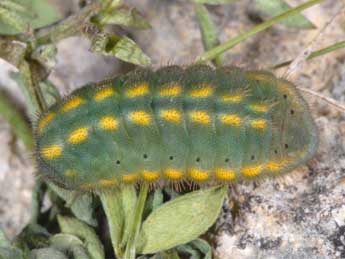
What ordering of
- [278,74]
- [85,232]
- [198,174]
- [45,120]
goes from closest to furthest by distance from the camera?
[198,174] < [45,120] < [85,232] < [278,74]

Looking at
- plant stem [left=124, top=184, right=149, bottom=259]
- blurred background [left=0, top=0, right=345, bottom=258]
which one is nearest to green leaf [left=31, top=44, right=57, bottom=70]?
blurred background [left=0, top=0, right=345, bottom=258]

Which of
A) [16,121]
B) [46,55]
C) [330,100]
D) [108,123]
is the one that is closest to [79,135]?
[108,123]

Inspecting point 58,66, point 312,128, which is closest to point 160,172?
point 312,128

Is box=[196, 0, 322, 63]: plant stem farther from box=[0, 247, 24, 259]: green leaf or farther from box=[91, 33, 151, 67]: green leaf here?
box=[0, 247, 24, 259]: green leaf

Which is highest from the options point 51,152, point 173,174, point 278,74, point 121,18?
point 121,18

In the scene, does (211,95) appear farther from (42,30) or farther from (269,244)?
(42,30)

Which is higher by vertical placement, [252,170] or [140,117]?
[140,117]

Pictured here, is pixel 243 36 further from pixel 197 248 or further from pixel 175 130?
pixel 197 248
